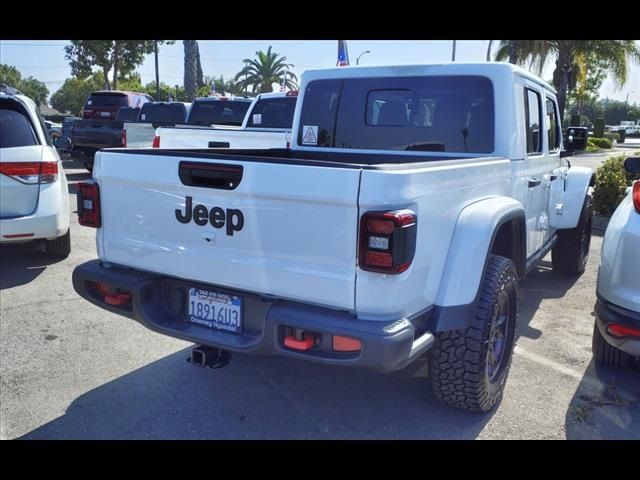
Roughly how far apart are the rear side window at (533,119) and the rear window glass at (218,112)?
747cm

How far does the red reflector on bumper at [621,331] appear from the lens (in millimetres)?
3168

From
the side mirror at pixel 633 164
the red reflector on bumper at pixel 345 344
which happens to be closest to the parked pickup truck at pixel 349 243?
the red reflector on bumper at pixel 345 344

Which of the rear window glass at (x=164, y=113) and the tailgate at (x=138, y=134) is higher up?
the rear window glass at (x=164, y=113)

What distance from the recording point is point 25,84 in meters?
93.9

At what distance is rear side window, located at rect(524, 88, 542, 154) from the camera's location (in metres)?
4.23

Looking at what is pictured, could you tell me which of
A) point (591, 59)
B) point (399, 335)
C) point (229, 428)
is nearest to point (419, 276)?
point (399, 335)

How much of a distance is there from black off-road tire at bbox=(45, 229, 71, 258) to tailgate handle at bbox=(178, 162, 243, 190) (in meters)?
4.11

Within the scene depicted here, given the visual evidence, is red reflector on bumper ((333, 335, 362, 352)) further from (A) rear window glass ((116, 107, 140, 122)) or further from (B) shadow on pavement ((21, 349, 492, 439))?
(A) rear window glass ((116, 107, 140, 122))

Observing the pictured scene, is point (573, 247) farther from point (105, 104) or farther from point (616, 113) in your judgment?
point (616, 113)

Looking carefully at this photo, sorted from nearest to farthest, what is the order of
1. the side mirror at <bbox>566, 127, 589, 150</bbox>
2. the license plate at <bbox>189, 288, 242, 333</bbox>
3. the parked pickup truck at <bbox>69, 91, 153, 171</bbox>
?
the license plate at <bbox>189, 288, 242, 333</bbox>
the side mirror at <bbox>566, 127, 589, 150</bbox>
the parked pickup truck at <bbox>69, 91, 153, 171</bbox>

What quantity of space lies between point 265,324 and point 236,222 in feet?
1.70

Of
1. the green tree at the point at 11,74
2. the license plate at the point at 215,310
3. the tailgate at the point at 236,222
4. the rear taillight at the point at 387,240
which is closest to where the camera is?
the rear taillight at the point at 387,240

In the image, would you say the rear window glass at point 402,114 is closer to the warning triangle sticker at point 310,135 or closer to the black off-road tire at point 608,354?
the warning triangle sticker at point 310,135

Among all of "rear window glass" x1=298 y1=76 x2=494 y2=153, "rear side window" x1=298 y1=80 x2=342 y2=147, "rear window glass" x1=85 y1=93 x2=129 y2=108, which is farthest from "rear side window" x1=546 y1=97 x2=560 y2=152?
"rear window glass" x1=85 y1=93 x2=129 y2=108
